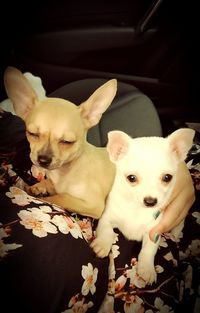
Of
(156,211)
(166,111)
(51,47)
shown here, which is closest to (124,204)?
(156,211)

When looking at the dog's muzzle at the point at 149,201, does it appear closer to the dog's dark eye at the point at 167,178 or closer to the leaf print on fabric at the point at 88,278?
the dog's dark eye at the point at 167,178

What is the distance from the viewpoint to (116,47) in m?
1.36

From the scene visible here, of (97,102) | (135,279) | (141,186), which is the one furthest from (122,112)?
(135,279)

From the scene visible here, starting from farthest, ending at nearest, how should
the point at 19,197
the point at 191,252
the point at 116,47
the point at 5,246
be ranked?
the point at 116,47 < the point at 191,252 < the point at 19,197 < the point at 5,246

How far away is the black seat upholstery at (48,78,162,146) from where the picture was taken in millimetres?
995

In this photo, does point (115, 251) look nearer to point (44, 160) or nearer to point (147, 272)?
point (147, 272)

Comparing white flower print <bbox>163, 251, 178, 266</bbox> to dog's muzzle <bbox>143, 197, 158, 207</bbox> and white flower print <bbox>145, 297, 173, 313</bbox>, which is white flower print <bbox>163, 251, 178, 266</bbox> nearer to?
white flower print <bbox>145, 297, 173, 313</bbox>

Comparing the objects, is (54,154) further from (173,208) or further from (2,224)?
(173,208)

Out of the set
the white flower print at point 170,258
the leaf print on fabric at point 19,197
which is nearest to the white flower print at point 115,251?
the white flower print at point 170,258

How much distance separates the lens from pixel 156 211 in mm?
888

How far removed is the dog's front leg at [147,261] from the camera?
2.77 ft

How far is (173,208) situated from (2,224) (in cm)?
40

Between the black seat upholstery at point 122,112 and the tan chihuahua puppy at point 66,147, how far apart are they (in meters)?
0.12

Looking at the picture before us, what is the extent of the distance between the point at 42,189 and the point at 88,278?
240 mm
